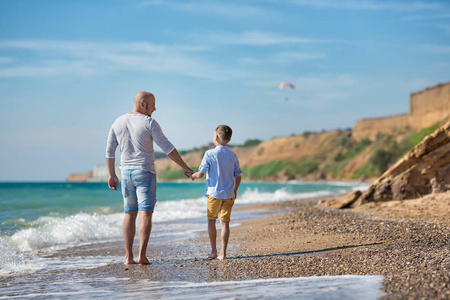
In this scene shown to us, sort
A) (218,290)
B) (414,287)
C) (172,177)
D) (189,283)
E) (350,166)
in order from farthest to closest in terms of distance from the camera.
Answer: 1. (172,177)
2. (350,166)
3. (189,283)
4. (218,290)
5. (414,287)

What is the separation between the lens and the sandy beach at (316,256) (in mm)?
4509

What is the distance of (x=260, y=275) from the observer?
4836mm

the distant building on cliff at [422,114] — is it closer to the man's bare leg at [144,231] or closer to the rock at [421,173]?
the rock at [421,173]

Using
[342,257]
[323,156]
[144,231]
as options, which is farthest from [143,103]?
[323,156]

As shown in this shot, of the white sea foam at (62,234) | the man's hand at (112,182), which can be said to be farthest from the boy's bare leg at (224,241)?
the white sea foam at (62,234)

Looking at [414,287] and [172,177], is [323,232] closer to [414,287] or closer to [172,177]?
[414,287]

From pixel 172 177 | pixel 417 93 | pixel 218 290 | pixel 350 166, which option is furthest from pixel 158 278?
pixel 172 177

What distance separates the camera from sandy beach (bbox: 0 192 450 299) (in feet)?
14.8

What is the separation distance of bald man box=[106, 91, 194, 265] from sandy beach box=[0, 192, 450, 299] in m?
0.55

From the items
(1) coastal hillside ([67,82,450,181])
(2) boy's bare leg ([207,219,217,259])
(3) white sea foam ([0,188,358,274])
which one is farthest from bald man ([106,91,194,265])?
(1) coastal hillside ([67,82,450,181])

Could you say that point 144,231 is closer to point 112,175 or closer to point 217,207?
point 112,175

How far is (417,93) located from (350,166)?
16.4 m

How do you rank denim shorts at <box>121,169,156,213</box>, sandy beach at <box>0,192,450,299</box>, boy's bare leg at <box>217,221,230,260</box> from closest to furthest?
sandy beach at <box>0,192,450,299</box> → denim shorts at <box>121,169,156,213</box> → boy's bare leg at <box>217,221,230,260</box>

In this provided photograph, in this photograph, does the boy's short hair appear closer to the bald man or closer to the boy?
the boy
